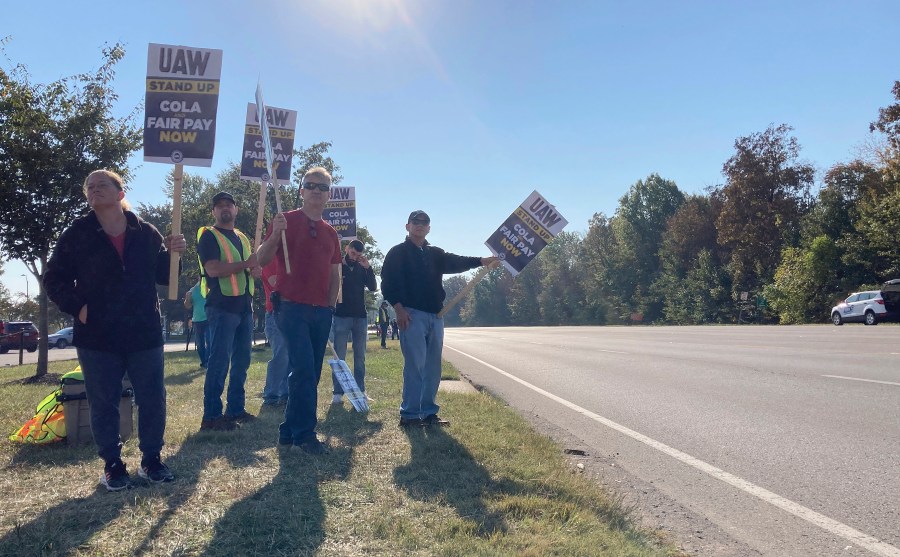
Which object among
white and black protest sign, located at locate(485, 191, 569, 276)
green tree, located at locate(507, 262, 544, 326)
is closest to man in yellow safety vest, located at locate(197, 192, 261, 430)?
white and black protest sign, located at locate(485, 191, 569, 276)

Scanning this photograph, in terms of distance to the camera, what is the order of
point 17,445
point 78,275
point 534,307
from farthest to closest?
point 534,307 < point 17,445 < point 78,275

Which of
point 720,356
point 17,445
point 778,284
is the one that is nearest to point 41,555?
point 17,445

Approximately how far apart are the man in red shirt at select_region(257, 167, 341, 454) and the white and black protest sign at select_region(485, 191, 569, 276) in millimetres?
Answer: 3412

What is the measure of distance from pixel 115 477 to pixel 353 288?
4291 mm

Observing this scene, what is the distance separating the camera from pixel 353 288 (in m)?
8.13

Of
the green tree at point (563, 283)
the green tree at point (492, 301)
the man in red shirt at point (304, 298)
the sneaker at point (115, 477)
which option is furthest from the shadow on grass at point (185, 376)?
the green tree at point (492, 301)

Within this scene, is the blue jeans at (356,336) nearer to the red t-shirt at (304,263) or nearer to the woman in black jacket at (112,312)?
the red t-shirt at (304,263)

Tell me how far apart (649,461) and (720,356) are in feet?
32.7

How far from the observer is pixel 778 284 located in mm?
45469

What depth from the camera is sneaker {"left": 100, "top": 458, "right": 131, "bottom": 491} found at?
4.04 metres

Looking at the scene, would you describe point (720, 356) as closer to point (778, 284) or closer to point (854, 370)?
point (854, 370)

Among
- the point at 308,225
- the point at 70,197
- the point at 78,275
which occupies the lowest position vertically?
the point at 78,275

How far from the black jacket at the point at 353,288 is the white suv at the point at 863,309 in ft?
97.4

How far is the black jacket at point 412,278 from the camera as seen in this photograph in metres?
6.42
